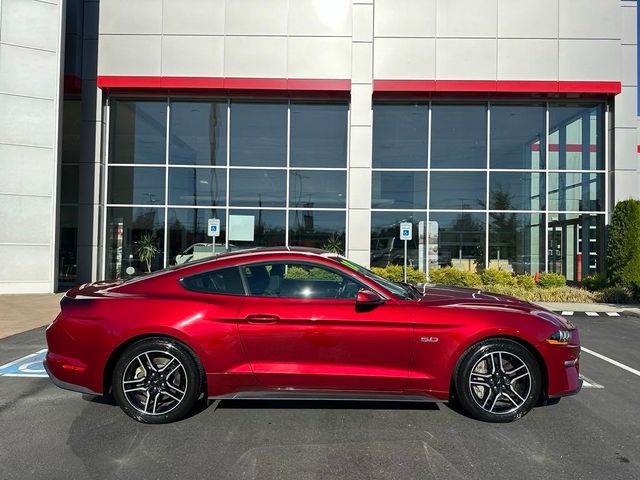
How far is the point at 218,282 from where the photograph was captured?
169 inches

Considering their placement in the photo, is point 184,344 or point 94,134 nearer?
point 184,344

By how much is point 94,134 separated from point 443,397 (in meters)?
14.6

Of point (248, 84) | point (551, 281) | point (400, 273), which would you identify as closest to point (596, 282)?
point (551, 281)

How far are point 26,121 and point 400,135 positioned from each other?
431 inches

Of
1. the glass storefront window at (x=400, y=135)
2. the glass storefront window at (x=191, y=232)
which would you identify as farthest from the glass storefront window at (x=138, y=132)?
the glass storefront window at (x=400, y=135)

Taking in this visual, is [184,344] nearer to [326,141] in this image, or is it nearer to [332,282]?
[332,282]

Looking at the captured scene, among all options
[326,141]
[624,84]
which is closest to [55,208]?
[326,141]

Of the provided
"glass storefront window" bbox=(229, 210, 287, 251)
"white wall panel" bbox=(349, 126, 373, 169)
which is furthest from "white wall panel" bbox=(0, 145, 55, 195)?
"white wall panel" bbox=(349, 126, 373, 169)

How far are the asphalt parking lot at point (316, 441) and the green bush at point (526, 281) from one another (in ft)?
30.7

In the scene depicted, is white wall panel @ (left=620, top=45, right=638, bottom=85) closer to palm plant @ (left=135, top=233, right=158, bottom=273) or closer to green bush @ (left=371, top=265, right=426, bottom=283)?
green bush @ (left=371, top=265, right=426, bottom=283)

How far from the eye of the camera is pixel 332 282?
431 cm

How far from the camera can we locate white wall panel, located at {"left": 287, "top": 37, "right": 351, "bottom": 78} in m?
14.6

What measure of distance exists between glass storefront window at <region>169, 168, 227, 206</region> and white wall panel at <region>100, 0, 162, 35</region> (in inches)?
170

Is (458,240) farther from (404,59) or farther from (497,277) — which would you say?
(404,59)
